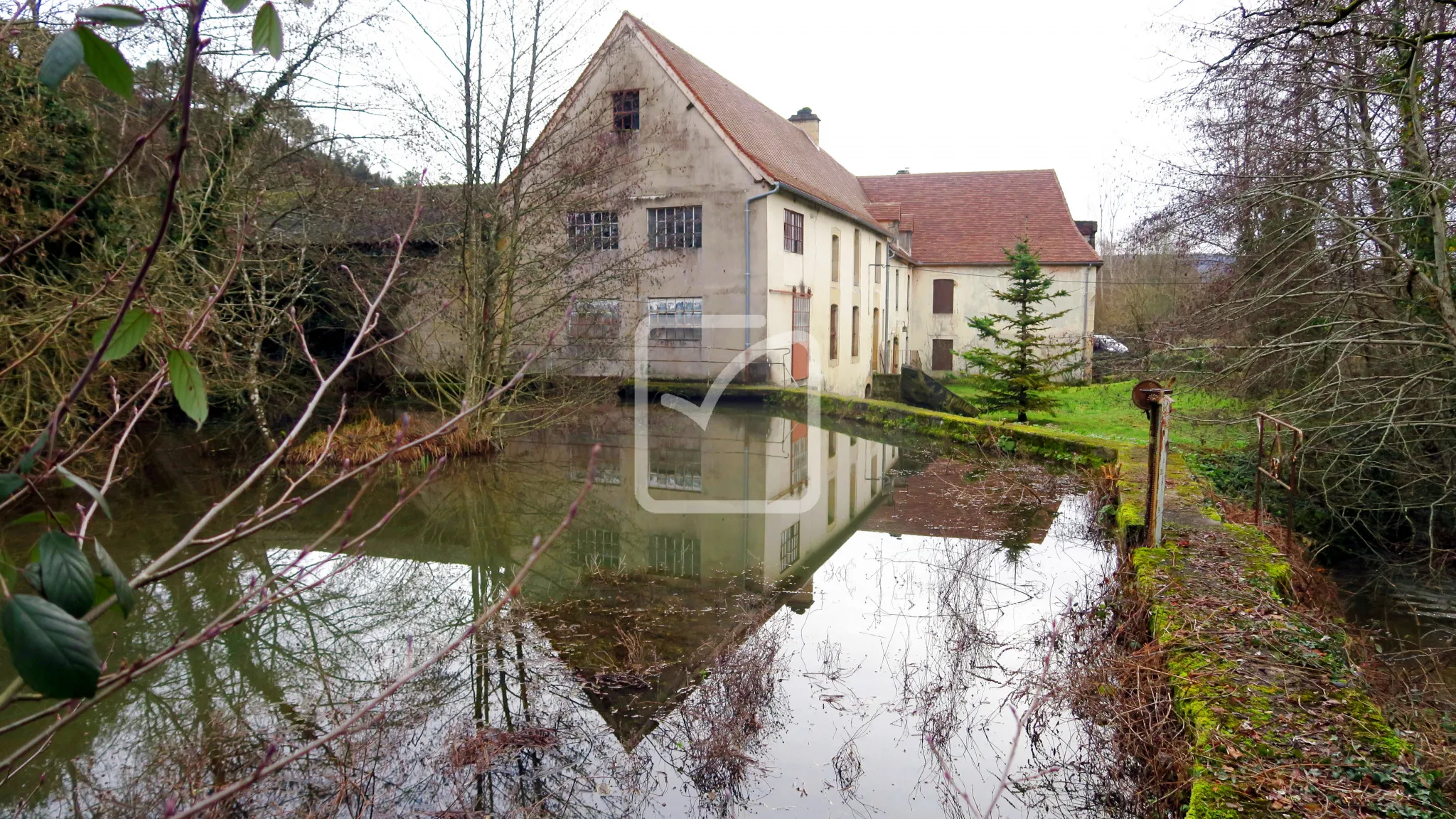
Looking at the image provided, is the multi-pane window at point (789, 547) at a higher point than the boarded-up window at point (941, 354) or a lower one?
lower

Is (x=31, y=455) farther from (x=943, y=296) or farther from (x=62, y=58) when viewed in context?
(x=943, y=296)

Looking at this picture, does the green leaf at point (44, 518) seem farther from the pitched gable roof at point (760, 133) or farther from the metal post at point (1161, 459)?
the pitched gable roof at point (760, 133)

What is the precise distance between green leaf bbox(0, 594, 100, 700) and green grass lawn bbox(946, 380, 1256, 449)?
1019 cm

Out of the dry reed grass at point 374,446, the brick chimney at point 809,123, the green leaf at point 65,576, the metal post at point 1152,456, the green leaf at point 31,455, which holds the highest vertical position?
the brick chimney at point 809,123

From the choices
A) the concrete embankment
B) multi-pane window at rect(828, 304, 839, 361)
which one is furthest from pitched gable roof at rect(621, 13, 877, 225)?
the concrete embankment

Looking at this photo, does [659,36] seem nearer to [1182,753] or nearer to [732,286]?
[732,286]

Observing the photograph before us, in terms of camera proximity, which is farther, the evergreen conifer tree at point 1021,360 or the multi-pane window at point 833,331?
the multi-pane window at point 833,331

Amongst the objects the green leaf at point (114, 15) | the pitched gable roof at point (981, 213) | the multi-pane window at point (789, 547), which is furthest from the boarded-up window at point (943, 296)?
the green leaf at point (114, 15)

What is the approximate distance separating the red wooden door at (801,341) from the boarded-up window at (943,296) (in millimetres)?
10961

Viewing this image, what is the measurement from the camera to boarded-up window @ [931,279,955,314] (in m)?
32.4

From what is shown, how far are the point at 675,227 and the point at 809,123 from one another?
36.3 feet

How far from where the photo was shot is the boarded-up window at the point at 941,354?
107 feet

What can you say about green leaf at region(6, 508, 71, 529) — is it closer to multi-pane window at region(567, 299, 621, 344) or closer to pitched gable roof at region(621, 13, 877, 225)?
multi-pane window at region(567, 299, 621, 344)

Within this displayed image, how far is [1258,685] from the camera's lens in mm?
4270
